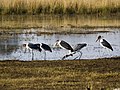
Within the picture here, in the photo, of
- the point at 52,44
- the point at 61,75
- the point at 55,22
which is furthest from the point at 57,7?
the point at 61,75

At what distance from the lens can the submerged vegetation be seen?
1237 inches

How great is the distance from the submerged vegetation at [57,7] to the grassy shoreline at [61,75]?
60.7 ft

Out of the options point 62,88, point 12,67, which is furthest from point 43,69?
point 62,88

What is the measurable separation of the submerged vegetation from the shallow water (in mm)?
8344

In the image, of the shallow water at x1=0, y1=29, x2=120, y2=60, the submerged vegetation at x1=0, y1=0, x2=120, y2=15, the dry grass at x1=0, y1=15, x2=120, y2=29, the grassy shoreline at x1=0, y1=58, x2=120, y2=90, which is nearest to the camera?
the grassy shoreline at x1=0, y1=58, x2=120, y2=90

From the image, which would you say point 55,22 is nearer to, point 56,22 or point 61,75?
point 56,22

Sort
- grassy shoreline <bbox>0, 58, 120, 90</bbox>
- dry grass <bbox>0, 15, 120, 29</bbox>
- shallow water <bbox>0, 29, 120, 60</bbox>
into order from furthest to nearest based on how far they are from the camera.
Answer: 1. dry grass <bbox>0, 15, 120, 29</bbox>
2. shallow water <bbox>0, 29, 120, 60</bbox>
3. grassy shoreline <bbox>0, 58, 120, 90</bbox>

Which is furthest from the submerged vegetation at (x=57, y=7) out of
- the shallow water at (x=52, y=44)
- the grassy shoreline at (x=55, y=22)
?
the shallow water at (x=52, y=44)

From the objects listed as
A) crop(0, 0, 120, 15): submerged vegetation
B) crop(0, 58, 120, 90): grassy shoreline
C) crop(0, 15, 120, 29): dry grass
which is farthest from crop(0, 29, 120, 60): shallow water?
crop(0, 0, 120, 15): submerged vegetation

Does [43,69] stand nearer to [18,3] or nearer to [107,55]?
[107,55]

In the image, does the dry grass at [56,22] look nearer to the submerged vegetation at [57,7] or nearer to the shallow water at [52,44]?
the submerged vegetation at [57,7]

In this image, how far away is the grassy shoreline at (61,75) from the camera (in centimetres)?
959

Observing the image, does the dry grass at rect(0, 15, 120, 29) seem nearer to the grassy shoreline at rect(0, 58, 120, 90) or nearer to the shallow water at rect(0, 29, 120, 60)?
the shallow water at rect(0, 29, 120, 60)

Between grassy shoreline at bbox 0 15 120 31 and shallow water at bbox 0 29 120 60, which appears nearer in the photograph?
shallow water at bbox 0 29 120 60
